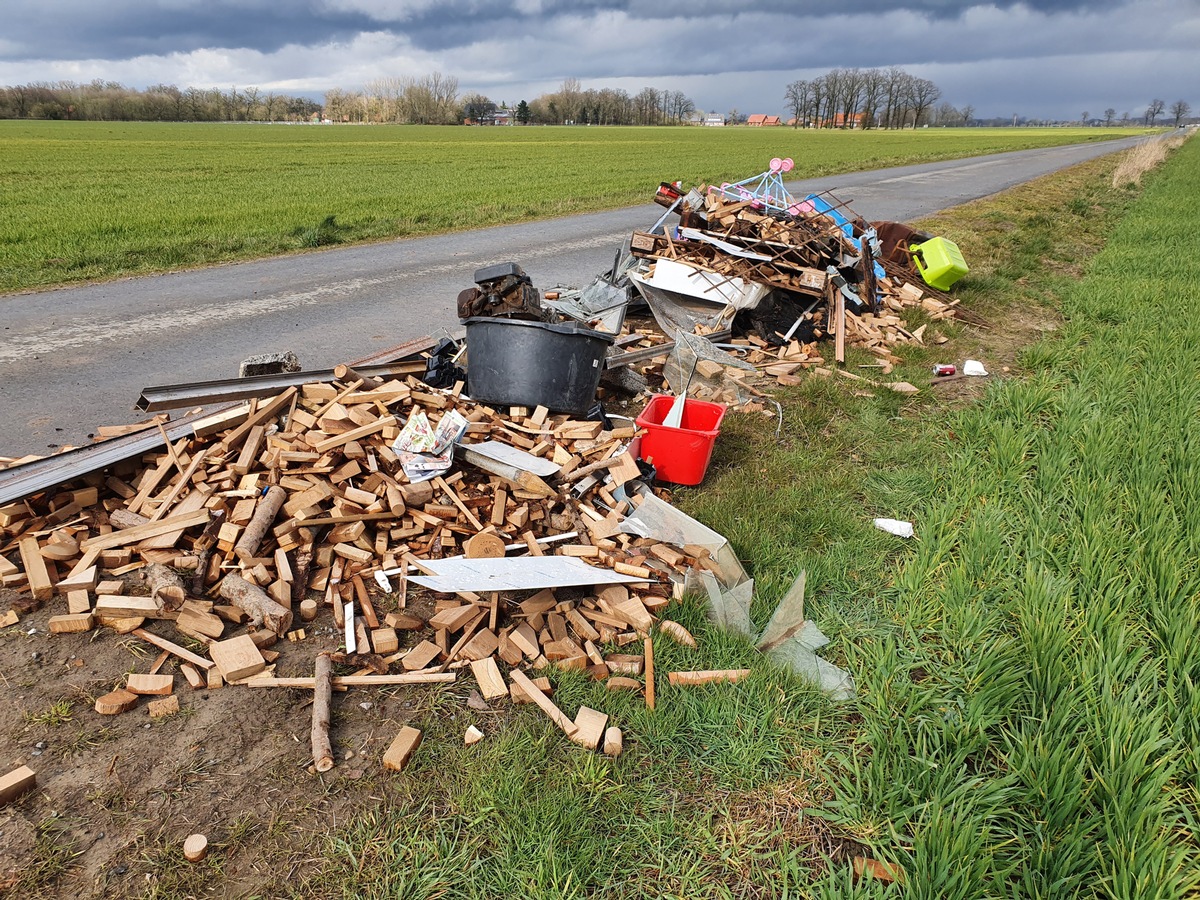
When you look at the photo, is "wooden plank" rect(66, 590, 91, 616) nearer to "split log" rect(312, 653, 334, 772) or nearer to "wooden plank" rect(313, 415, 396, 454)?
"split log" rect(312, 653, 334, 772)

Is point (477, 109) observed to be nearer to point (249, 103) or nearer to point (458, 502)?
point (249, 103)

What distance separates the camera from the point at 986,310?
32.5 ft

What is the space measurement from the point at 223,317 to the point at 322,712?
6.77 metres

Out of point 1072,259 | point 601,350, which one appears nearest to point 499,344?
point 601,350

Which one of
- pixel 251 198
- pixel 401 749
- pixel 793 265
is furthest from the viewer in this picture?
pixel 251 198

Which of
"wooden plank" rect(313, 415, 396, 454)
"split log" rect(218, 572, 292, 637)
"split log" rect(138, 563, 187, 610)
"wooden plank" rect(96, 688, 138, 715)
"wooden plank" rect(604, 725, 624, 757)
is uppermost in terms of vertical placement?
"wooden plank" rect(313, 415, 396, 454)

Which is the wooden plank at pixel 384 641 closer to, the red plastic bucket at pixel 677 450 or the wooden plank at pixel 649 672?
the wooden plank at pixel 649 672

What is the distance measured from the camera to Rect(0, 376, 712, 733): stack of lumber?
328cm

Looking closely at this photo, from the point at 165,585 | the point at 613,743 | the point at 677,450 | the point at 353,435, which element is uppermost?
the point at 353,435

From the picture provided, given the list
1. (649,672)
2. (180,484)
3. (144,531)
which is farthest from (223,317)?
(649,672)

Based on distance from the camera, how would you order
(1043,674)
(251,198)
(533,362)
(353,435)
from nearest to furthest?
(1043,674) < (353,435) < (533,362) < (251,198)

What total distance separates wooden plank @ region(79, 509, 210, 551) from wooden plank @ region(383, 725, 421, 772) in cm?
176

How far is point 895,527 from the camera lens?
436 centimetres

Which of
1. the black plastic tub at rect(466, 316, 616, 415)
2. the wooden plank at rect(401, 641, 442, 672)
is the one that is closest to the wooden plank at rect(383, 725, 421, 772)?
the wooden plank at rect(401, 641, 442, 672)
